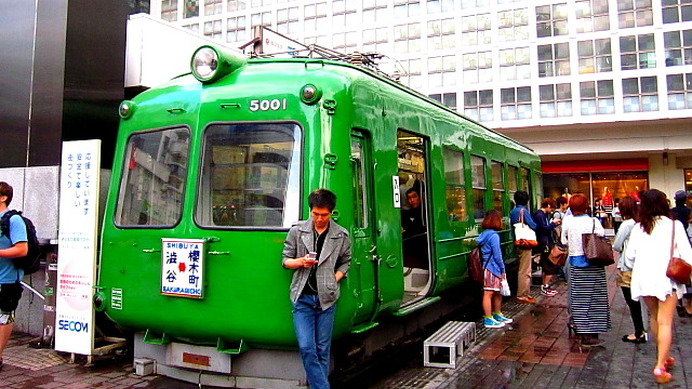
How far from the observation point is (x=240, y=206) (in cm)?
466

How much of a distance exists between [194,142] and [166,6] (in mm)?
40715

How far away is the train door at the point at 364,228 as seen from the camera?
4.79 m

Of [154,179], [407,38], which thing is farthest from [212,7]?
[154,179]

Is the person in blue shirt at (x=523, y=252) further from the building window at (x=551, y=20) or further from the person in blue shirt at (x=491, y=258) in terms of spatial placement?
the building window at (x=551, y=20)

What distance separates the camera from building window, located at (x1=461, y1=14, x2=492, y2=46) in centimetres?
2950

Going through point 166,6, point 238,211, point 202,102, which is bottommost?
point 238,211

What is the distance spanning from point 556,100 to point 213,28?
2327 centimetres

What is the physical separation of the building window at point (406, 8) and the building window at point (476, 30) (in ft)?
9.77

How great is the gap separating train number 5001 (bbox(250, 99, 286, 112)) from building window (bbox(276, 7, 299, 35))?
31.4 metres

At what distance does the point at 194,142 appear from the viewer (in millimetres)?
4859

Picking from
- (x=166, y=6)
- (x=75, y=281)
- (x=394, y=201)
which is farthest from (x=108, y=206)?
(x=166, y=6)

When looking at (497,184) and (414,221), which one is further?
(497,184)

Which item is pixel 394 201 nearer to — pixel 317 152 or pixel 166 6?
pixel 317 152

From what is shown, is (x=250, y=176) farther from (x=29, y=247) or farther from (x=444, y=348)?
(x=444, y=348)
